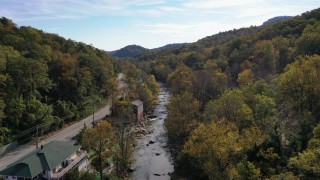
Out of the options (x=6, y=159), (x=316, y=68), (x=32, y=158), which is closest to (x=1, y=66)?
(x=6, y=159)

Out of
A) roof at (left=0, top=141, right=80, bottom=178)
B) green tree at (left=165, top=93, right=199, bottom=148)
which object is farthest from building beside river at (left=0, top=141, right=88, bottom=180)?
green tree at (left=165, top=93, right=199, bottom=148)

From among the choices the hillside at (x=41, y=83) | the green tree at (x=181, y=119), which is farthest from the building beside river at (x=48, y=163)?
the green tree at (x=181, y=119)

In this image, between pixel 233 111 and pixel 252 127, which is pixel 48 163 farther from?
pixel 233 111

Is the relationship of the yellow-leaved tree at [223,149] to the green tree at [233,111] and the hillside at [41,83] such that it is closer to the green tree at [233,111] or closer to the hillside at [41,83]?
the green tree at [233,111]

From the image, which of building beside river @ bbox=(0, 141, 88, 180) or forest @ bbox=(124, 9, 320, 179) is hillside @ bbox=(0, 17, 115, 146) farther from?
forest @ bbox=(124, 9, 320, 179)

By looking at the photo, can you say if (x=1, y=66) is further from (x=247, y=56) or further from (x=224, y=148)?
(x=247, y=56)

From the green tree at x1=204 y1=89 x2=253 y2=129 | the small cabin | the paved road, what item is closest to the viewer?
the green tree at x1=204 y1=89 x2=253 y2=129
